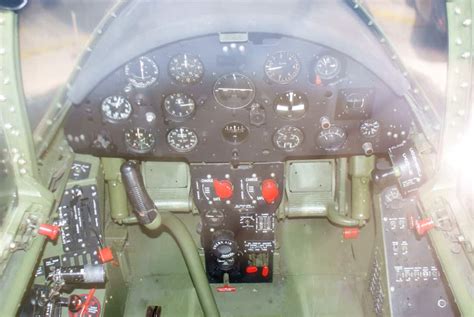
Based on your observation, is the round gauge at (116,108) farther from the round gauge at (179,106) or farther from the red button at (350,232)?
the red button at (350,232)

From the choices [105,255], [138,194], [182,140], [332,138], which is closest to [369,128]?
[332,138]

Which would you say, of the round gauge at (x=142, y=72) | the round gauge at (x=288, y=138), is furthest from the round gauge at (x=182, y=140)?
the round gauge at (x=288, y=138)

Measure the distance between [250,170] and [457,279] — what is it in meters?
1.33

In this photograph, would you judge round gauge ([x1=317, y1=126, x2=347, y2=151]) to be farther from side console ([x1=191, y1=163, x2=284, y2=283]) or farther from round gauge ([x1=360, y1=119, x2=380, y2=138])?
side console ([x1=191, y1=163, x2=284, y2=283])

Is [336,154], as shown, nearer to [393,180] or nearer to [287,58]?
[393,180]

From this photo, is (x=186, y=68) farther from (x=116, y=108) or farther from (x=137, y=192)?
(x=137, y=192)

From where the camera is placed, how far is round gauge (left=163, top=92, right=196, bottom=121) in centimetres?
323

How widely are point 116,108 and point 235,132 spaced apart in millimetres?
679

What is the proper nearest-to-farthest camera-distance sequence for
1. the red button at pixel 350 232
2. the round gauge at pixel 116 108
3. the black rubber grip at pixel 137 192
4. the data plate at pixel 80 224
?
the round gauge at pixel 116 108
the black rubber grip at pixel 137 192
the data plate at pixel 80 224
the red button at pixel 350 232

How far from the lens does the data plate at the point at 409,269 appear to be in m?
3.73

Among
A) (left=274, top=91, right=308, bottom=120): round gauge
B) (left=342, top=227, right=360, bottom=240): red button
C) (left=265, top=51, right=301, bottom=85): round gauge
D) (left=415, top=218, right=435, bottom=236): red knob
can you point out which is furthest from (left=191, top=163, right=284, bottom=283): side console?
(left=415, top=218, right=435, bottom=236): red knob

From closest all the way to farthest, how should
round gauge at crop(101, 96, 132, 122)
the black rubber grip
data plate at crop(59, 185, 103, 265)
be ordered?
round gauge at crop(101, 96, 132, 122) < the black rubber grip < data plate at crop(59, 185, 103, 265)

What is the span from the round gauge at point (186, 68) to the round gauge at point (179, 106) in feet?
0.39

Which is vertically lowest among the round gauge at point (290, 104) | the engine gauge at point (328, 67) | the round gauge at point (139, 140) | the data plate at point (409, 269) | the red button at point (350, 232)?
the data plate at point (409, 269)
